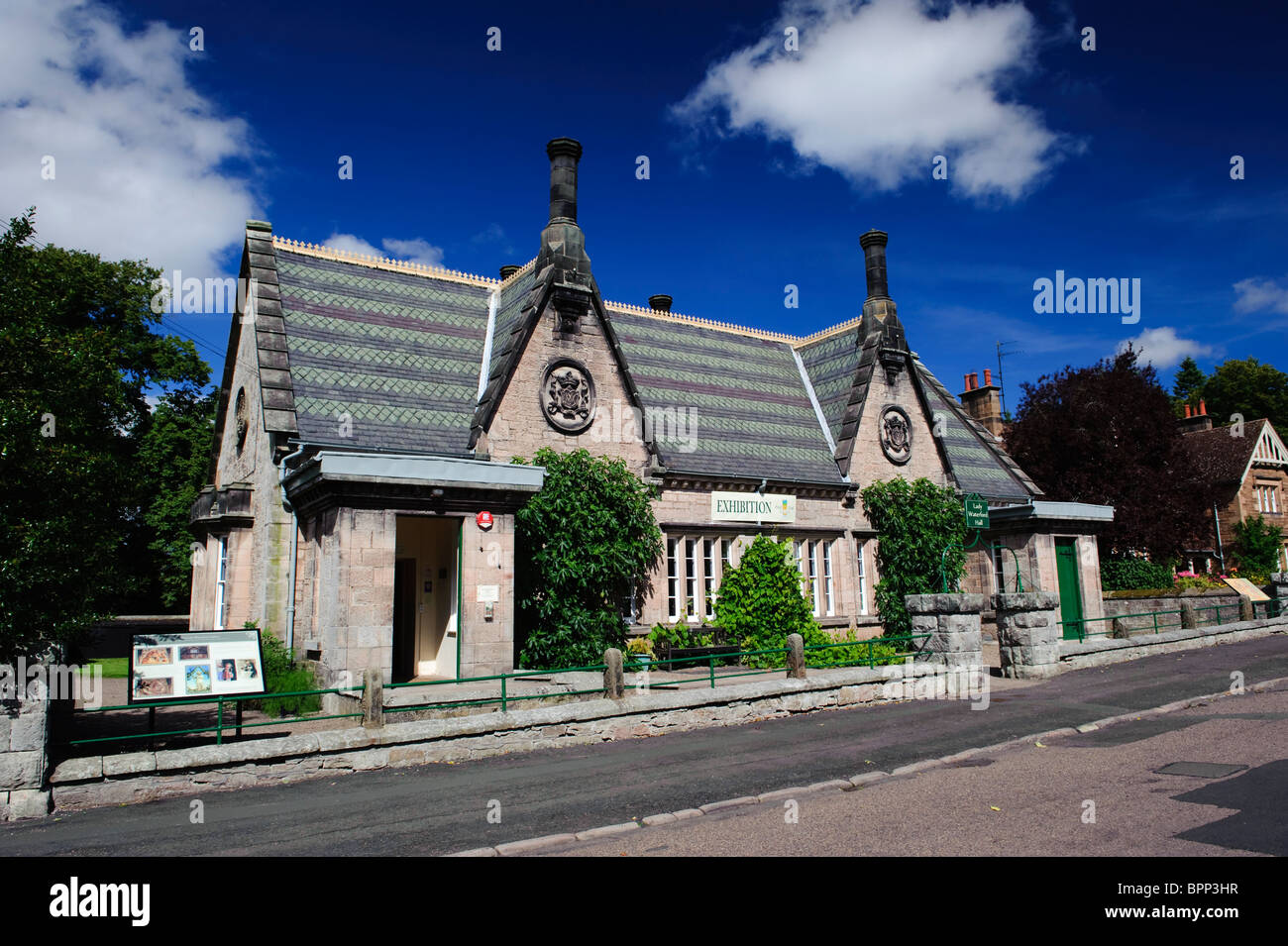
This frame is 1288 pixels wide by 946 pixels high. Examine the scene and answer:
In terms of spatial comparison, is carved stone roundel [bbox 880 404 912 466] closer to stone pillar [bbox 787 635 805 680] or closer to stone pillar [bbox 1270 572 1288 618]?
stone pillar [bbox 787 635 805 680]

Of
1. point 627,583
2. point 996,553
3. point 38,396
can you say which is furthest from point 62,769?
point 996,553

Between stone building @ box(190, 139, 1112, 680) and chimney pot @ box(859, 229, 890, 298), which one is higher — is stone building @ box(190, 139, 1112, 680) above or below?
below

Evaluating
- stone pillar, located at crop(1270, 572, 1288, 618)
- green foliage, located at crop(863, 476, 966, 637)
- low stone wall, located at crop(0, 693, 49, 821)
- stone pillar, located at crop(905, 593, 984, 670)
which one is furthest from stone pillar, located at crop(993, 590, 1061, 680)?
low stone wall, located at crop(0, 693, 49, 821)

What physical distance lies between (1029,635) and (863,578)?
238 inches

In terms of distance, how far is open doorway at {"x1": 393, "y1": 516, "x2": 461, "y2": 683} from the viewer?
56.9 feet

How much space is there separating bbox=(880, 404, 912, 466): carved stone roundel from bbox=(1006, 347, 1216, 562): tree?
1228 cm

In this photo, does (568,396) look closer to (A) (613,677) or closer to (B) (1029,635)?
(A) (613,677)

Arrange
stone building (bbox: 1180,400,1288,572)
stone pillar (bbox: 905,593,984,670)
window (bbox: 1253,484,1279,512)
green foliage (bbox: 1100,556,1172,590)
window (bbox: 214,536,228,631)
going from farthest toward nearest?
window (bbox: 1253,484,1279,512) < stone building (bbox: 1180,400,1288,572) < green foliage (bbox: 1100,556,1172,590) < window (bbox: 214,536,228,631) < stone pillar (bbox: 905,593,984,670)

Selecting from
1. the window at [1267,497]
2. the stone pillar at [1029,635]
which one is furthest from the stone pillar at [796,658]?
the window at [1267,497]

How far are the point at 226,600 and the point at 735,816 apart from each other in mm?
14616

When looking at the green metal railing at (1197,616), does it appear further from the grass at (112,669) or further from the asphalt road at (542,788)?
the grass at (112,669)

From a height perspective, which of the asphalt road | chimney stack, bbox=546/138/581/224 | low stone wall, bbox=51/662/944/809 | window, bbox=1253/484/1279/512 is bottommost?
the asphalt road

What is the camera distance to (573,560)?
54.9 ft

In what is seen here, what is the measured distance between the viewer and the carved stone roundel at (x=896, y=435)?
980 inches
